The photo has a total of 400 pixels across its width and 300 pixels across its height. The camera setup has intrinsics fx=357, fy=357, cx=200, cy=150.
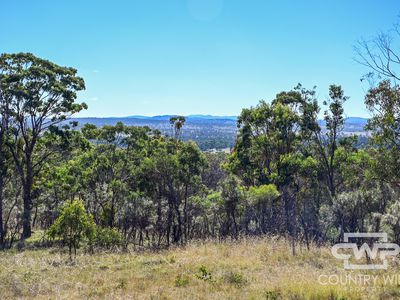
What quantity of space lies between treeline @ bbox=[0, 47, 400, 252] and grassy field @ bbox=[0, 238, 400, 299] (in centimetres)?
793

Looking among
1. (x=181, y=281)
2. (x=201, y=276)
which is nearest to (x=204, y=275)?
(x=201, y=276)

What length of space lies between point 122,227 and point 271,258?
19183 millimetres

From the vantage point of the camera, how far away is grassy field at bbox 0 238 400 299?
291 inches

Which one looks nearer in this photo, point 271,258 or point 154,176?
point 271,258

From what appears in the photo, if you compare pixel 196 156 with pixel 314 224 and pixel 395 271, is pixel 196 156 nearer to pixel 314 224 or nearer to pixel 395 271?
pixel 314 224

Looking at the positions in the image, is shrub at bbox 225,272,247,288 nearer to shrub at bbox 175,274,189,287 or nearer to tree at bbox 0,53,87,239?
shrub at bbox 175,274,189,287

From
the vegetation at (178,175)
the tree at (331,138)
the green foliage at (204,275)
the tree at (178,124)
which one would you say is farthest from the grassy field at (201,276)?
the tree at (178,124)

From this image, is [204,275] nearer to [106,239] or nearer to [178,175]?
[106,239]

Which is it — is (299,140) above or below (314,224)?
above

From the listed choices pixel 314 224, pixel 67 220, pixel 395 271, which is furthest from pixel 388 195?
pixel 67 220

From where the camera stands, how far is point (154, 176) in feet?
72.9

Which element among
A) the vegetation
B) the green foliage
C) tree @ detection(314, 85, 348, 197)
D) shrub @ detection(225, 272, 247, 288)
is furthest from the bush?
tree @ detection(314, 85, 348, 197)

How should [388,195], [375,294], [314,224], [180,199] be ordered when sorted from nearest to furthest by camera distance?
1. [375,294]
2. [388,195]
3. [180,199]
4. [314,224]

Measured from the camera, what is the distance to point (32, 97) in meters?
21.4
